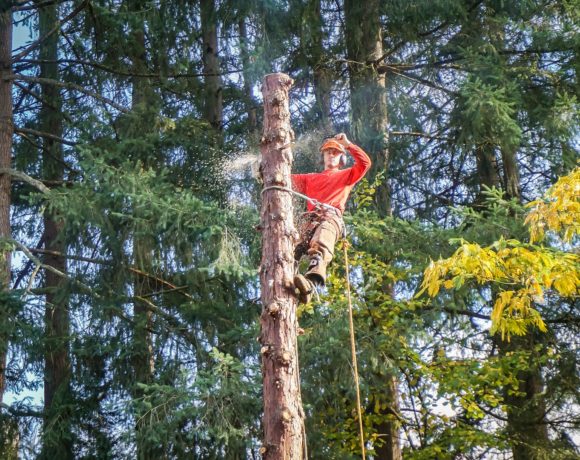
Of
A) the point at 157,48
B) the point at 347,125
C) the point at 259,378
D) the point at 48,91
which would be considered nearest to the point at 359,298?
the point at 259,378

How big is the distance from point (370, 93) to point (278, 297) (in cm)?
785

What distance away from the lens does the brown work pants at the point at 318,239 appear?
Answer: 848 centimetres

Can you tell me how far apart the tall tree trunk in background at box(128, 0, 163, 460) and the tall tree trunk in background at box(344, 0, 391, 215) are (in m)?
3.02

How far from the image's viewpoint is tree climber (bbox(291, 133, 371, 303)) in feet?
28.7

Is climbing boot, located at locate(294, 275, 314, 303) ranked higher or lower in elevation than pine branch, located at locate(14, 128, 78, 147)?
lower

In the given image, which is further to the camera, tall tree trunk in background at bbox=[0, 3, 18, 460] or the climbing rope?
tall tree trunk in background at bbox=[0, 3, 18, 460]

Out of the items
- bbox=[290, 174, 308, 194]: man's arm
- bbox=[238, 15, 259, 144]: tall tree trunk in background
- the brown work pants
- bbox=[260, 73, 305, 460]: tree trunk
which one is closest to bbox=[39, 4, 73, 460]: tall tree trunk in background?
bbox=[238, 15, 259, 144]: tall tree trunk in background

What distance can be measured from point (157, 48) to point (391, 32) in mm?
3808

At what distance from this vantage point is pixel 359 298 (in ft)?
43.7

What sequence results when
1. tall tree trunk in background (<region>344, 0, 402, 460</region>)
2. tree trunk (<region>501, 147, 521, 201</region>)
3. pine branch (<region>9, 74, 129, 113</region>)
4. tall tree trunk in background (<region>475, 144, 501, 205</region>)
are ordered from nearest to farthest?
tall tree trunk in background (<region>344, 0, 402, 460</region>)
pine branch (<region>9, 74, 129, 113</region>)
tree trunk (<region>501, 147, 521, 201</region>)
tall tree trunk in background (<region>475, 144, 501, 205</region>)

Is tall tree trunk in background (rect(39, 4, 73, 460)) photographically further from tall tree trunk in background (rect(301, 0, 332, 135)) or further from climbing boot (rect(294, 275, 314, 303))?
climbing boot (rect(294, 275, 314, 303))

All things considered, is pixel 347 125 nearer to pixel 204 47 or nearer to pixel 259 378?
pixel 204 47

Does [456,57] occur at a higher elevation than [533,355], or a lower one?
higher

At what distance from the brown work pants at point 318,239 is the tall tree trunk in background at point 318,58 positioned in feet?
19.6
